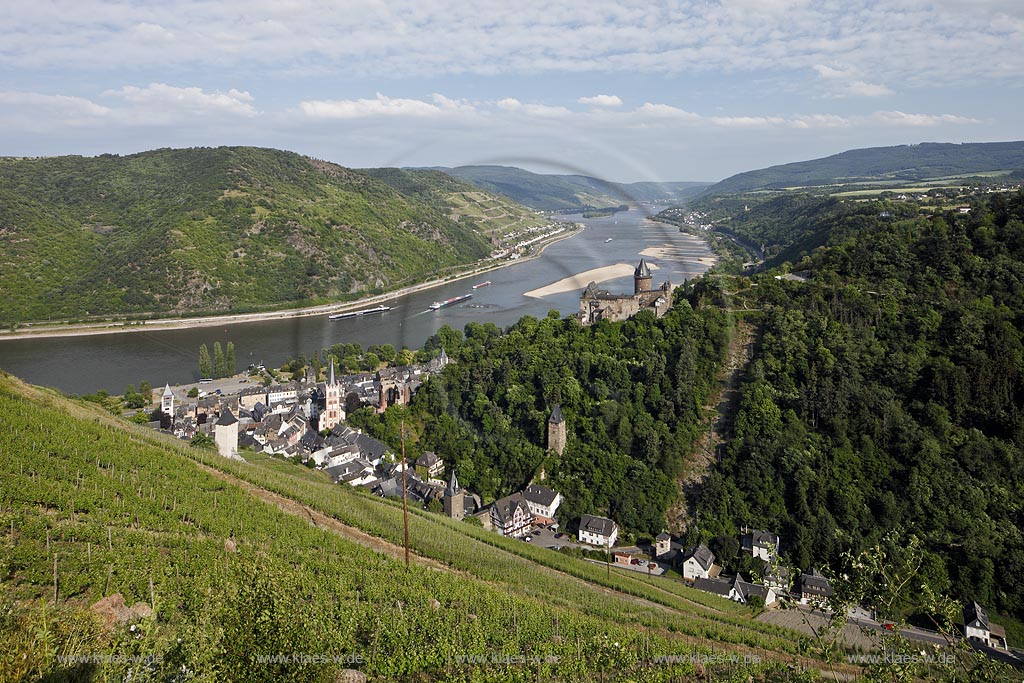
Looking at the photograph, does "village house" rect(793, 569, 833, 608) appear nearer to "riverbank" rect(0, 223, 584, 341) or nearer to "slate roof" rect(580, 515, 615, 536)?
"slate roof" rect(580, 515, 615, 536)

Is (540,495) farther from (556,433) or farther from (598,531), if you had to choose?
(556,433)

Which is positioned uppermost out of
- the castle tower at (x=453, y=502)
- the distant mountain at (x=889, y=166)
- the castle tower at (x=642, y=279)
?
the distant mountain at (x=889, y=166)

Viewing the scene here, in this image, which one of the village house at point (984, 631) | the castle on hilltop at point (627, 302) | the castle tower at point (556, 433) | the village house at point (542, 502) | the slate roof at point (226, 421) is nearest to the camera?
the village house at point (984, 631)

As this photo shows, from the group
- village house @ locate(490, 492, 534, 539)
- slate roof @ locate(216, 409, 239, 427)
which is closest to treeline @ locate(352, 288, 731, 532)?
village house @ locate(490, 492, 534, 539)

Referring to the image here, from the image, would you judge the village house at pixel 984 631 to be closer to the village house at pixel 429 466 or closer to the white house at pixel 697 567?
the white house at pixel 697 567

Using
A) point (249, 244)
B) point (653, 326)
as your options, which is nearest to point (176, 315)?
point (249, 244)

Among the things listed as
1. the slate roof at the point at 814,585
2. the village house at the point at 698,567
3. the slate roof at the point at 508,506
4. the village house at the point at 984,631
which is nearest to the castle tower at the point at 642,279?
the slate roof at the point at 508,506

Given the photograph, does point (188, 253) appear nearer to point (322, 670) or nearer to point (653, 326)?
point (653, 326)
